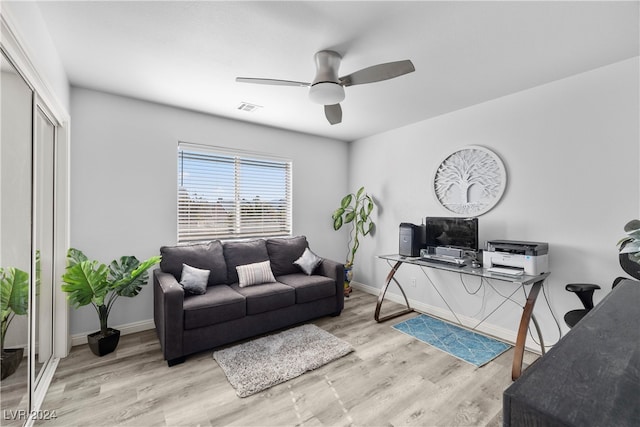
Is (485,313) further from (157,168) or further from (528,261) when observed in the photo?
(157,168)

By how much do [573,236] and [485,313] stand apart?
1.16 m

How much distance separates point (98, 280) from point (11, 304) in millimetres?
883

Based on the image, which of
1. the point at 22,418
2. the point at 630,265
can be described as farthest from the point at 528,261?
the point at 22,418

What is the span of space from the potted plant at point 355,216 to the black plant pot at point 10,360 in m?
3.44

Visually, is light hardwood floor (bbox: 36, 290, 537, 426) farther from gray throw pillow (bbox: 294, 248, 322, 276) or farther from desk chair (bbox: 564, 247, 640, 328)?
gray throw pillow (bbox: 294, 248, 322, 276)

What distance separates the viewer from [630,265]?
2094 millimetres

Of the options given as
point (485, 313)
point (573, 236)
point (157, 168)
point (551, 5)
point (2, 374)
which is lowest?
point (485, 313)

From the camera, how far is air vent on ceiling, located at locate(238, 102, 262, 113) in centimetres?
323

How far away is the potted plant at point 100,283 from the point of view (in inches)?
92.1

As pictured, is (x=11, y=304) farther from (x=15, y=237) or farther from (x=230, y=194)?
(x=230, y=194)

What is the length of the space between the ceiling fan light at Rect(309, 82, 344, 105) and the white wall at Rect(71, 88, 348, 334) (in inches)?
75.9

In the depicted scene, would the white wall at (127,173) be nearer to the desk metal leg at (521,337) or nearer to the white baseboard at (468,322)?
the white baseboard at (468,322)

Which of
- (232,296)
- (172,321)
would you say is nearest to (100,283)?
(172,321)

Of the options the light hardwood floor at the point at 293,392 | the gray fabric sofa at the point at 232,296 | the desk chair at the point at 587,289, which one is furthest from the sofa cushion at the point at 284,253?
the desk chair at the point at 587,289
